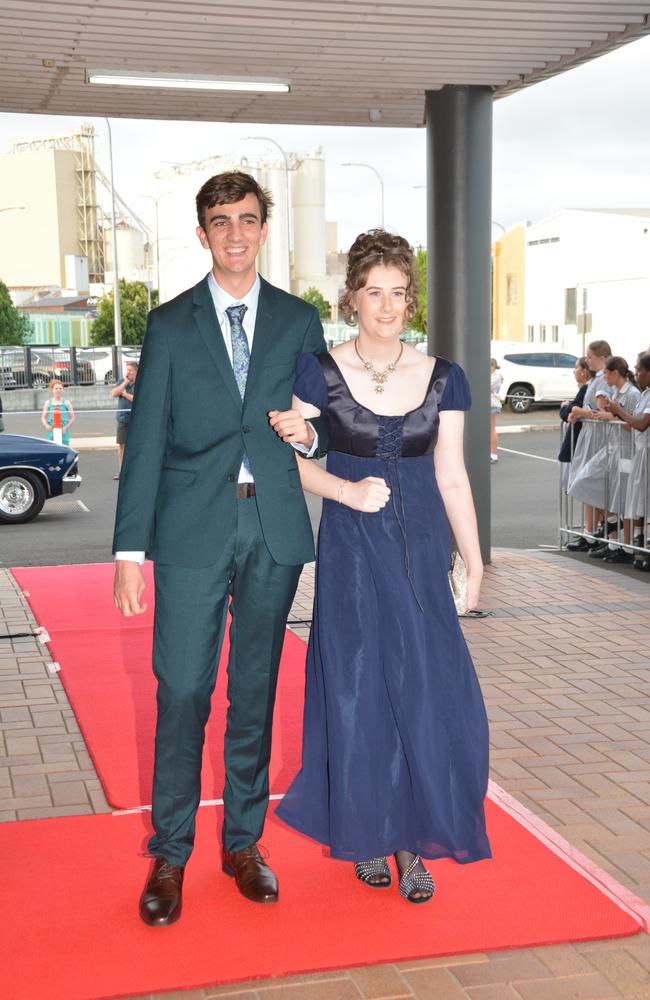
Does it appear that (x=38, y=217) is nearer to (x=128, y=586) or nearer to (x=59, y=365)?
(x=59, y=365)

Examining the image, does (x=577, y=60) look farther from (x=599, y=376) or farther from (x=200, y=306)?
(x=200, y=306)

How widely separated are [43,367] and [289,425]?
39.6 metres

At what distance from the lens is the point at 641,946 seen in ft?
11.2

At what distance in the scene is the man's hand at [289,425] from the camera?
11.3ft

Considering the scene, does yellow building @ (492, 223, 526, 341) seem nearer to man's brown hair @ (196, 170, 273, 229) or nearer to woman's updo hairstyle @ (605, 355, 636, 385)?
woman's updo hairstyle @ (605, 355, 636, 385)

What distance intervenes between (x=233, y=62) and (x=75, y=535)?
6237 millimetres

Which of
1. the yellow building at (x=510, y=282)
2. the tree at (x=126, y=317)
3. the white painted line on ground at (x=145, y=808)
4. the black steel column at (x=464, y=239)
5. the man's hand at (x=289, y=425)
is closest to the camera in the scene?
the man's hand at (x=289, y=425)

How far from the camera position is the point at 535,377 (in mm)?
31766

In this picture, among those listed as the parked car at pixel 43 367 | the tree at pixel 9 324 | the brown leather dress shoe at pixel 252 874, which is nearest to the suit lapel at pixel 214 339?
the brown leather dress shoe at pixel 252 874

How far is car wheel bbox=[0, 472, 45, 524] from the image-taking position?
1404 cm

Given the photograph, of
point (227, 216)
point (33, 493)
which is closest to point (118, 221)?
point (33, 493)

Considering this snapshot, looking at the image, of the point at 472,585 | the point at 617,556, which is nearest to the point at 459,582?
the point at 472,585

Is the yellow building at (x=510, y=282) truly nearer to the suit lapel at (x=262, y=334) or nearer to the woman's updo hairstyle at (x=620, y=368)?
the woman's updo hairstyle at (x=620, y=368)

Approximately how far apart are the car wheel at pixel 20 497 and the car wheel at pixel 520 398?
19.6 m
